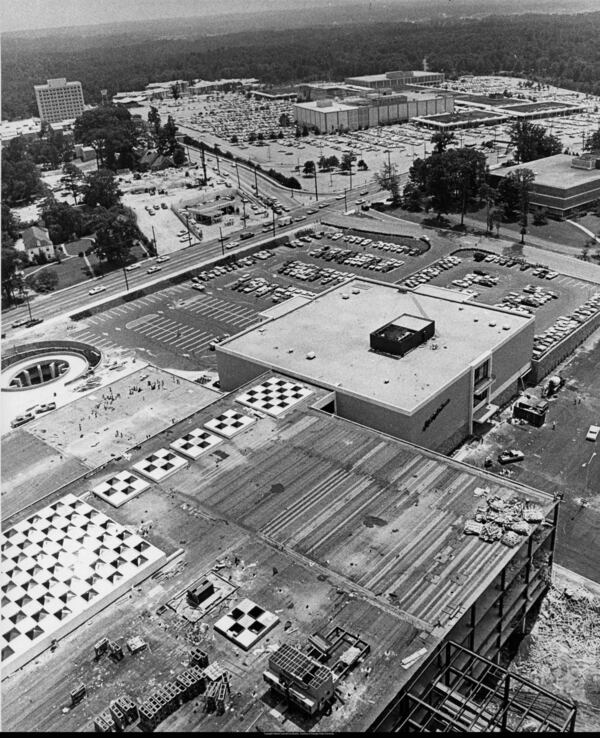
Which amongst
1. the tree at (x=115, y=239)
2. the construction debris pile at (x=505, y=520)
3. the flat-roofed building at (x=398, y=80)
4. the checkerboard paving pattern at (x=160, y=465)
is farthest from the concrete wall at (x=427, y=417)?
the flat-roofed building at (x=398, y=80)

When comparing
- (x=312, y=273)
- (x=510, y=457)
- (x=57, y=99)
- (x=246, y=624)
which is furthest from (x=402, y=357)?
(x=57, y=99)

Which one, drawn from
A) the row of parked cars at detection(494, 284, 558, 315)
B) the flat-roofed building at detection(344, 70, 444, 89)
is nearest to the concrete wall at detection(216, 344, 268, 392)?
the row of parked cars at detection(494, 284, 558, 315)

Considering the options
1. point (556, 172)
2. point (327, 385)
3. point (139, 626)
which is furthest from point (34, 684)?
point (556, 172)

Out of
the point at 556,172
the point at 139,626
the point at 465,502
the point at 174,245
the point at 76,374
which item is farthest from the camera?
the point at 556,172

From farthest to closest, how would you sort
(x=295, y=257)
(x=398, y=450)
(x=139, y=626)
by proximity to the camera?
(x=295, y=257), (x=398, y=450), (x=139, y=626)

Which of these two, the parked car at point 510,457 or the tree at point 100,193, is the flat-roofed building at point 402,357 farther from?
the tree at point 100,193

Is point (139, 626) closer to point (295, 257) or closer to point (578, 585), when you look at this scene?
point (578, 585)
